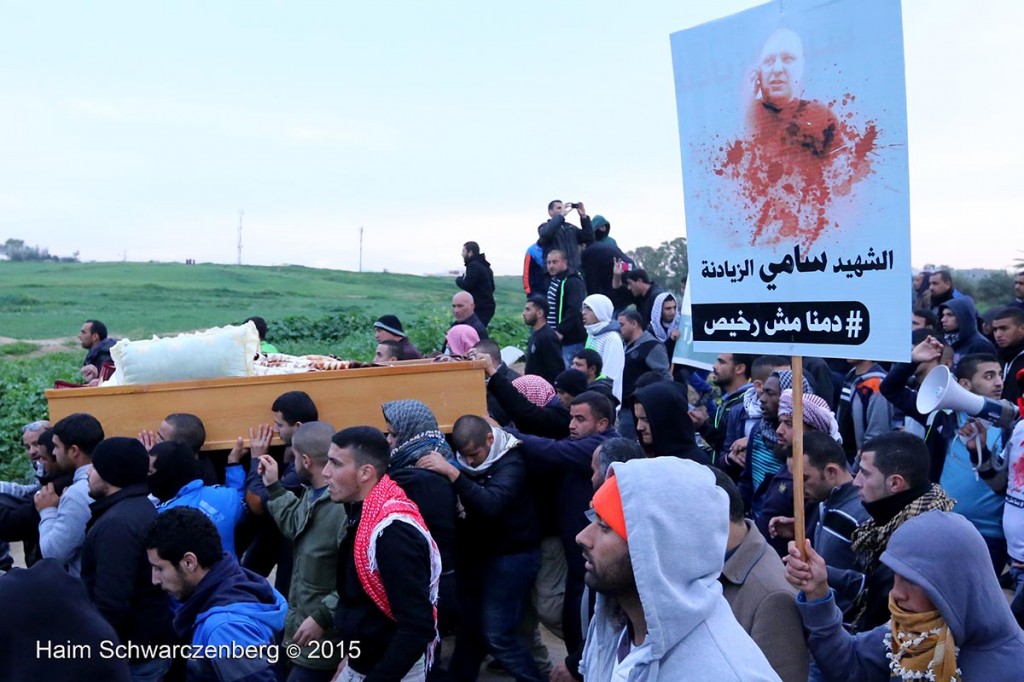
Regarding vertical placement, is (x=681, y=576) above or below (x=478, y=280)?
below

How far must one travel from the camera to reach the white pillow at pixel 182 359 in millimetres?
6551

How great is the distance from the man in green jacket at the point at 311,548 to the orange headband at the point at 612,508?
252 centimetres

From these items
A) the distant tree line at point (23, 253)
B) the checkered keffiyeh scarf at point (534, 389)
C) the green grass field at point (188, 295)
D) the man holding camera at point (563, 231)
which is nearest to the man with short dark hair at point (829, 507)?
the checkered keffiyeh scarf at point (534, 389)

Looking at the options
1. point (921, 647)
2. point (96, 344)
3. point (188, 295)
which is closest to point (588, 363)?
point (921, 647)

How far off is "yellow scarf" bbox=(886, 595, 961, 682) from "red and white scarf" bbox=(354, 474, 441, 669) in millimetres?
2063

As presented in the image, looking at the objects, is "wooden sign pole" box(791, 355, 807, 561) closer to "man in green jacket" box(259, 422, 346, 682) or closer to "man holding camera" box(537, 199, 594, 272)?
"man in green jacket" box(259, 422, 346, 682)

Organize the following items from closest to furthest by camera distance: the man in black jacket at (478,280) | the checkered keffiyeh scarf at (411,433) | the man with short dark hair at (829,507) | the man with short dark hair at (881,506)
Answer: the man with short dark hair at (881,506)
the man with short dark hair at (829,507)
the checkered keffiyeh scarf at (411,433)
the man in black jacket at (478,280)

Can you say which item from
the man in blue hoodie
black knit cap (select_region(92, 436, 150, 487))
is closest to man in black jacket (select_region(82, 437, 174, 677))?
black knit cap (select_region(92, 436, 150, 487))

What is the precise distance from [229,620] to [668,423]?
116 inches

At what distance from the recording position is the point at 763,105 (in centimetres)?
398

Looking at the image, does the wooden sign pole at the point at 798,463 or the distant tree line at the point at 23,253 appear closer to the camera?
the wooden sign pole at the point at 798,463

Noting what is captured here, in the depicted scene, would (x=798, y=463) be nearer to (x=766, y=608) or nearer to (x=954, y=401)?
(x=766, y=608)

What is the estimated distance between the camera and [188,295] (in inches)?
1364

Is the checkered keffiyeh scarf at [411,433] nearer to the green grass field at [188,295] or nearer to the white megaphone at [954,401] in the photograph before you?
the white megaphone at [954,401]
